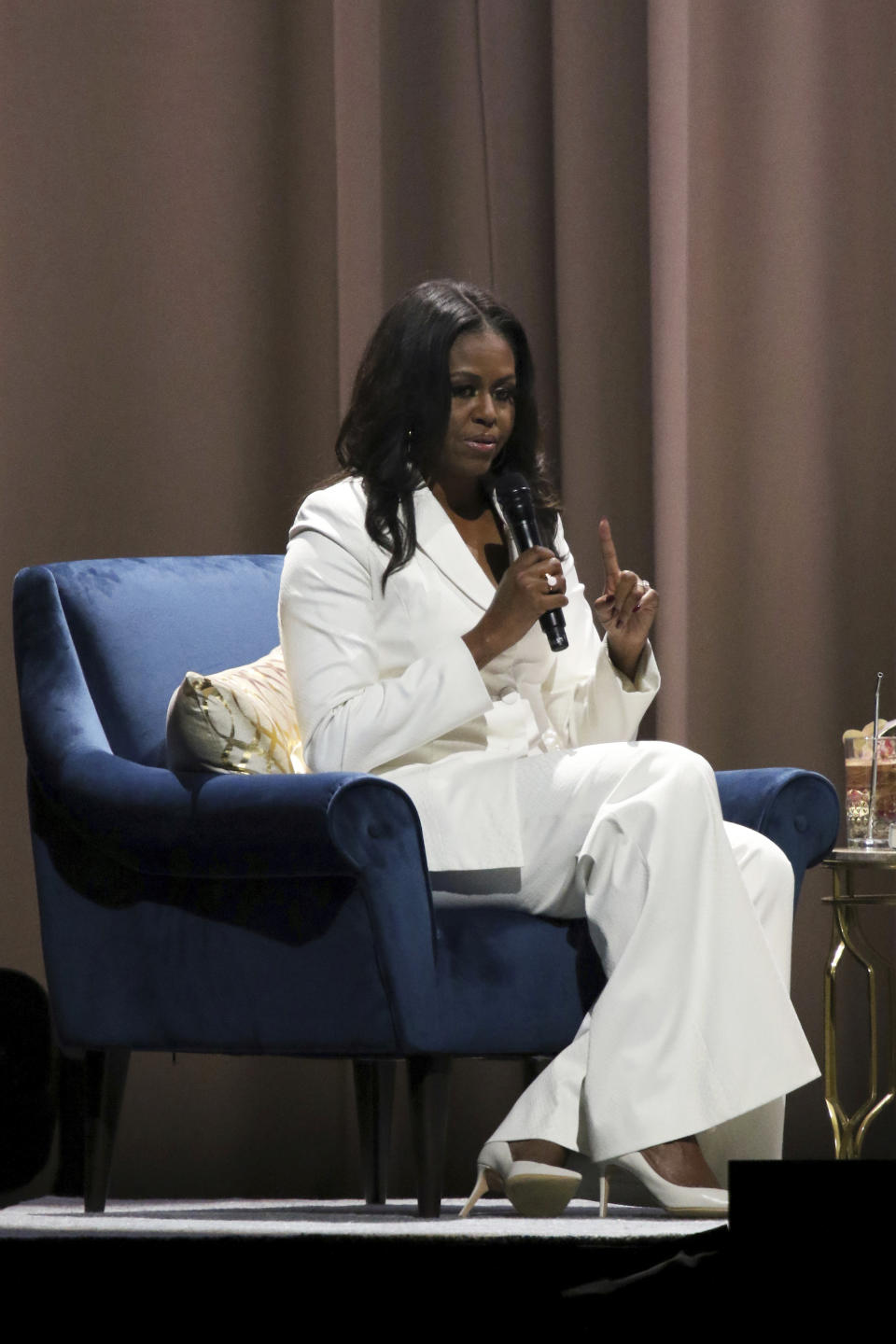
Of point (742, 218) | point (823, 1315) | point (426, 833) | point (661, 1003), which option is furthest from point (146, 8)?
point (823, 1315)

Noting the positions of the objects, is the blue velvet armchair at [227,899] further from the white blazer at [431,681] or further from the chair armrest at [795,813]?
the white blazer at [431,681]

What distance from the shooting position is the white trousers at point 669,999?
1983 millimetres

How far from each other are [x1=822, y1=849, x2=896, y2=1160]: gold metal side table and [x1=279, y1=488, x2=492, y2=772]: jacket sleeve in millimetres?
752

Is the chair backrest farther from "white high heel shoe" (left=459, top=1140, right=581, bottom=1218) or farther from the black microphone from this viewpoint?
"white high heel shoe" (left=459, top=1140, right=581, bottom=1218)

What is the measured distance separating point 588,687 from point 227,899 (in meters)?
0.55

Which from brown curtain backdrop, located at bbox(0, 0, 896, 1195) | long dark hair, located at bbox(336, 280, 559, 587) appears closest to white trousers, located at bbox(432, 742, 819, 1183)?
long dark hair, located at bbox(336, 280, 559, 587)

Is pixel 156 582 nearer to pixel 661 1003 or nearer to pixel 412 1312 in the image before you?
pixel 661 1003

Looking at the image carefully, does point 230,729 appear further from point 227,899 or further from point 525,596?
point 525,596

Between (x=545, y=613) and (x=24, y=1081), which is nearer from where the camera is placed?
(x=545, y=613)

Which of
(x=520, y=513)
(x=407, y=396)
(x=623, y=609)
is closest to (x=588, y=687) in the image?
(x=623, y=609)

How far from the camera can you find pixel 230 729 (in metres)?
2.30

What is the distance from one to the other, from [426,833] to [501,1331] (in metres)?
0.72

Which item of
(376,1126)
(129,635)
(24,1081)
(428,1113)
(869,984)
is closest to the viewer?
(428,1113)

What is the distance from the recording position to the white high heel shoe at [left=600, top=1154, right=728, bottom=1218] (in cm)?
194
